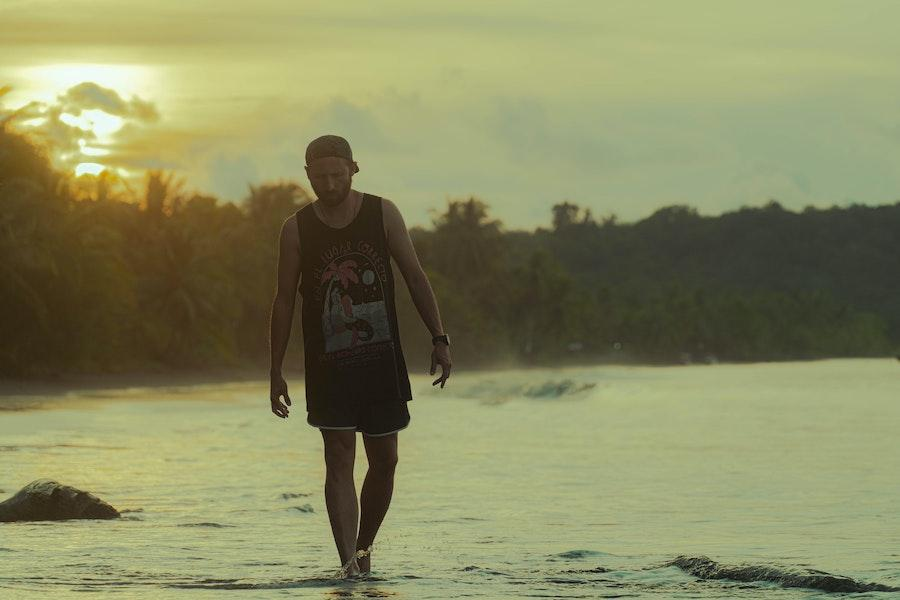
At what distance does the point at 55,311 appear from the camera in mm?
42375

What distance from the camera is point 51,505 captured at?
28.9ft

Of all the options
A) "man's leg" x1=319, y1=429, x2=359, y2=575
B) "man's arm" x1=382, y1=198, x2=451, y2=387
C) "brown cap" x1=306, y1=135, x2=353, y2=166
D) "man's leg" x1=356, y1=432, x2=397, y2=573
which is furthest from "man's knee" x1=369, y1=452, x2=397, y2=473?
"brown cap" x1=306, y1=135, x2=353, y2=166

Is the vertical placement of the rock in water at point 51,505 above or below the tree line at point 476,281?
below

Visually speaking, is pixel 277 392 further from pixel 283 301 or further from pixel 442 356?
pixel 442 356

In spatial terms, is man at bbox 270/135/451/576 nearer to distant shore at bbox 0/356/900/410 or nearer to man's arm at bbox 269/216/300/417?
man's arm at bbox 269/216/300/417

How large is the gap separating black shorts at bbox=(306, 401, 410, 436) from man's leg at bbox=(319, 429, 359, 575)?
5 cm

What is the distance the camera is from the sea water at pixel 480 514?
20.8ft

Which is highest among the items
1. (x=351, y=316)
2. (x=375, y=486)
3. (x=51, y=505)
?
(x=351, y=316)

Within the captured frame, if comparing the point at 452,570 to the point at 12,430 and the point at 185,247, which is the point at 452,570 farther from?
the point at 185,247

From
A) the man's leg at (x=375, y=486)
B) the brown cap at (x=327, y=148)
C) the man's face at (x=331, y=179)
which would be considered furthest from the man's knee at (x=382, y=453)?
the brown cap at (x=327, y=148)

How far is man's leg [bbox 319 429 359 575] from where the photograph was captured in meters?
6.26

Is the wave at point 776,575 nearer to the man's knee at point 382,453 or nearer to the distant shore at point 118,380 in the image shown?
the man's knee at point 382,453

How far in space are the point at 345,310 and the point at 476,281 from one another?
96.1 meters

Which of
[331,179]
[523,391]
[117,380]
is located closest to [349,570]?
[331,179]
